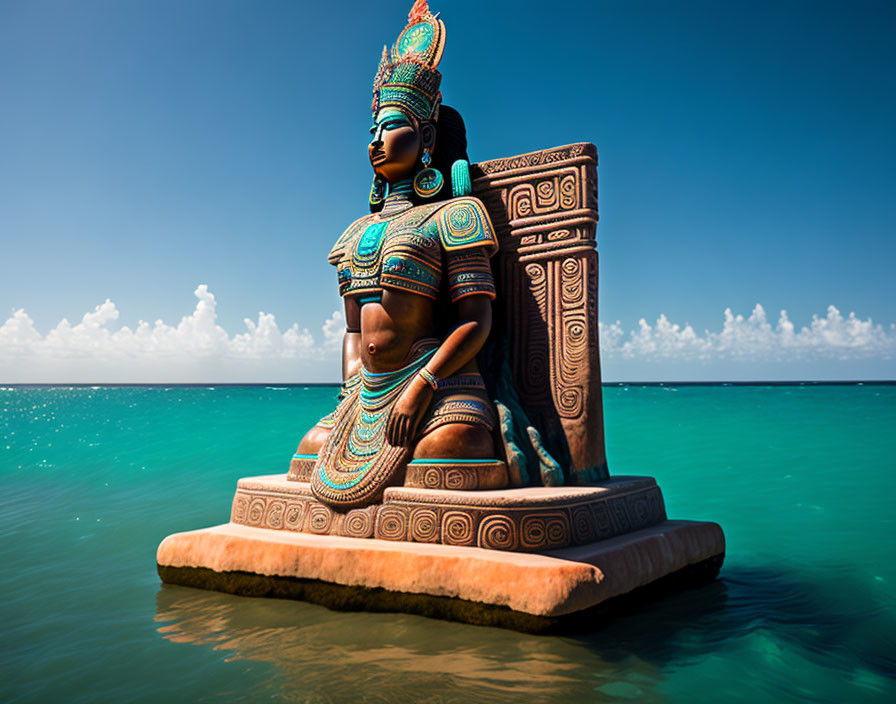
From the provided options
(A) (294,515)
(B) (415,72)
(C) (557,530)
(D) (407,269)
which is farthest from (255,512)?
(B) (415,72)

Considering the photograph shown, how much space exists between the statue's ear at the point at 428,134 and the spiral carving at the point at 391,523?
2.28m

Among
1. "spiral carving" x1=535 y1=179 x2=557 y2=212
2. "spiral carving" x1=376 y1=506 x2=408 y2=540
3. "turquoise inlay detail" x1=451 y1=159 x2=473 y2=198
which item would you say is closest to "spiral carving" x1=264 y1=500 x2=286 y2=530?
"spiral carving" x1=376 y1=506 x2=408 y2=540

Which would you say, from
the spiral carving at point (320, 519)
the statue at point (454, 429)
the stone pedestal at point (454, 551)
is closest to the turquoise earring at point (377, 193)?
the statue at point (454, 429)

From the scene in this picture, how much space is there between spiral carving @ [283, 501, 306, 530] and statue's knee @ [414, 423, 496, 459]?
2.41 feet

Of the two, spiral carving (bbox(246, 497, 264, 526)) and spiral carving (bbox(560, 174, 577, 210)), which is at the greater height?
spiral carving (bbox(560, 174, 577, 210))

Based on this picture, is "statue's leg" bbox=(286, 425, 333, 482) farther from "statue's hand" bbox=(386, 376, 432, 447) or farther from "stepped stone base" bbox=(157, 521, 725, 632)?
"statue's hand" bbox=(386, 376, 432, 447)

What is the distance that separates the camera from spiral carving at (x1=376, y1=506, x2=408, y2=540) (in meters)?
3.46

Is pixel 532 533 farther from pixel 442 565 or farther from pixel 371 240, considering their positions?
pixel 371 240

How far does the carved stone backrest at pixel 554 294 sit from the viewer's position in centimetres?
403

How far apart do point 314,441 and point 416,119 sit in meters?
2.08

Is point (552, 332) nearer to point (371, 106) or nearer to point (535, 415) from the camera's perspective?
point (535, 415)

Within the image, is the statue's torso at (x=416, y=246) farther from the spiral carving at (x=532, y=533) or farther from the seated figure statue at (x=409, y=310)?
the spiral carving at (x=532, y=533)

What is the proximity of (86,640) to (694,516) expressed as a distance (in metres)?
5.57

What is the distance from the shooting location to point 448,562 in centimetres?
313
